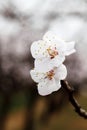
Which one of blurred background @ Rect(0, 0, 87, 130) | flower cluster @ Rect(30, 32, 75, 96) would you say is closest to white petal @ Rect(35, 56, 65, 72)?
flower cluster @ Rect(30, 32, 75, 96)

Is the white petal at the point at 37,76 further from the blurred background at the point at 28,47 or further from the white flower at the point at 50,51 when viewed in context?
the blurred background at the point at 28,47

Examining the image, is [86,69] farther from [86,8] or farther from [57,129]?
[57,129]

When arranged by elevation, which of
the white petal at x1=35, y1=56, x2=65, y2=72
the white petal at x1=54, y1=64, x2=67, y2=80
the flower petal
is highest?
the flower petal

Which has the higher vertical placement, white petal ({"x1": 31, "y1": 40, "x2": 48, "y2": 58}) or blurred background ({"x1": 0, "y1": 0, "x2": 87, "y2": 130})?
white petal ({"x1": 31, "y1": 40, "x2": 48, "y2": 58})

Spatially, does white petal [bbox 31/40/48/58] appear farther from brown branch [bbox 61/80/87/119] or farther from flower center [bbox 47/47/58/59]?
brown branch [bbox 61/80/87/119]

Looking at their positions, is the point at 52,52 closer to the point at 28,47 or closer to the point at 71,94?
the point at 71,94

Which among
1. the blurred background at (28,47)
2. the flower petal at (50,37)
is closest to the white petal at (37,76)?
the flower petal at (50,37)

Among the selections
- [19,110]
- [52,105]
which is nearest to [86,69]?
[52,105]
